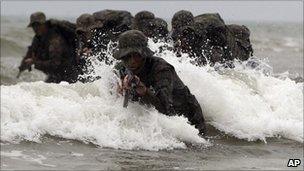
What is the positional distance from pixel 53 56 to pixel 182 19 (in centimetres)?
239

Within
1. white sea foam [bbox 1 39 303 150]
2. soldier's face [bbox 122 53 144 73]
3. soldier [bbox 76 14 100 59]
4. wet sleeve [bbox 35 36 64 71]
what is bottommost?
white sea foam [bbox 1 39 303 150]

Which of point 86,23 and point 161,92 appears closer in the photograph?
point 161,92

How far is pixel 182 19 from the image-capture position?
10.7m

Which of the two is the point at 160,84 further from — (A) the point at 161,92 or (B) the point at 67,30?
(B) the point at 67,30

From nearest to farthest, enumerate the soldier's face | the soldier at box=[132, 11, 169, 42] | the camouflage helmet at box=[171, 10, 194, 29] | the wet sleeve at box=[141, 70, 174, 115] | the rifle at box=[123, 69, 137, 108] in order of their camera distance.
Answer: the rifle at box=[123, 69, 137, 108] → the soldier's face → the wet sleeve at box=[141, 70, 174, 115] → the camouflage helmet at box=[171, 10, 194, 29] → the soldier at box=[132, 11, 169, 42]

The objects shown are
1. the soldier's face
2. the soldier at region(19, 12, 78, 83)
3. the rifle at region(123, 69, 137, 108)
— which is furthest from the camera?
the soldier at region(19, 12, 78, 83)

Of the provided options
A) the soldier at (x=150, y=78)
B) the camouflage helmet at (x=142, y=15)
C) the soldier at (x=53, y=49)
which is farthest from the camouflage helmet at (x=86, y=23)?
the soldier at (x=150, y=78)

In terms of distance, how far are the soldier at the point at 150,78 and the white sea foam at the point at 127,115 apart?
18 cm

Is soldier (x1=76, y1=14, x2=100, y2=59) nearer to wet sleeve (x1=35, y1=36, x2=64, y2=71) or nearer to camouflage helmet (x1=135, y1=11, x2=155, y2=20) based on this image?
wet sleeve (x1=35, y1=36, x2=64, y2=71)

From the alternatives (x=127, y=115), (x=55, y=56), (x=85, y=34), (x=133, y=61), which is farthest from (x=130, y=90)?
(x=55, y=56)

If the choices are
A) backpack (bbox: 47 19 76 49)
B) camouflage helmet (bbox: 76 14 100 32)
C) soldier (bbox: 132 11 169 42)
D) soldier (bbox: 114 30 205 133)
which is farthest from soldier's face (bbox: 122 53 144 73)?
backpack (bbox: 47 19 76 49)

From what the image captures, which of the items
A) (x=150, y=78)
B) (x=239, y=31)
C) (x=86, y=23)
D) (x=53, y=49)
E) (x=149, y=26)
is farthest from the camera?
(x=239, y=31)

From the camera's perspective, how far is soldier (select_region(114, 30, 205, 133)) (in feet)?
20.6

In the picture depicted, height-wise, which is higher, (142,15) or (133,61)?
(142,15)
